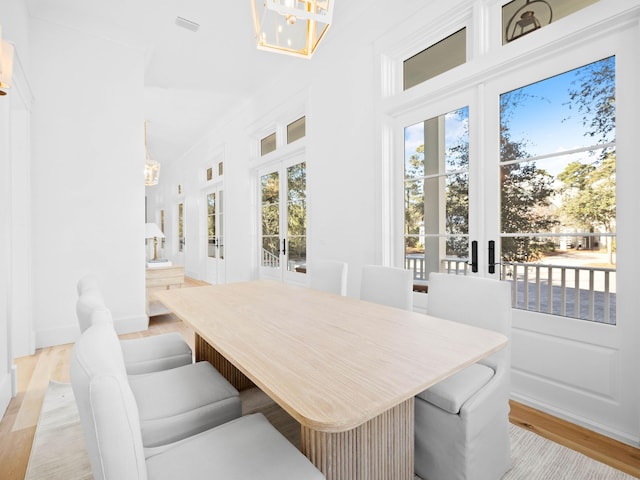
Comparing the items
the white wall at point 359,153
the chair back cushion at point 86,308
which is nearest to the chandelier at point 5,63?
the chair back cushion at point 86,308

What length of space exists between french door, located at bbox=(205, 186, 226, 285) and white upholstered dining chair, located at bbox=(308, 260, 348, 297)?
385cm

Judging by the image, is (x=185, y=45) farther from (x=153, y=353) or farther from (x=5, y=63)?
(x=153, y=353)

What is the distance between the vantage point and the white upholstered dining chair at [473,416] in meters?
1.29

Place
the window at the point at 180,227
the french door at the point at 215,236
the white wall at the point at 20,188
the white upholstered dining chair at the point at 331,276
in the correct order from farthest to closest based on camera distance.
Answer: the window at the point at 180,227 < the french door at the point at 215,236 < the white wall at the point at 20,188 < the white upholstered dining chair at the point at 331,276

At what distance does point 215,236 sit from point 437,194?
523 cm

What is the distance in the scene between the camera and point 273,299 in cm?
200

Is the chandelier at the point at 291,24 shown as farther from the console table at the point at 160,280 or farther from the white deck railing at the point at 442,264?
the console table at the point at 160,280

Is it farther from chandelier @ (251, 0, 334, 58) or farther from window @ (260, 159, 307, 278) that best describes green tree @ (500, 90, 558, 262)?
window @ (260, 159, 307, 278)

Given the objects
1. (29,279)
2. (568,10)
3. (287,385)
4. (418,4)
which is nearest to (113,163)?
(29,279)

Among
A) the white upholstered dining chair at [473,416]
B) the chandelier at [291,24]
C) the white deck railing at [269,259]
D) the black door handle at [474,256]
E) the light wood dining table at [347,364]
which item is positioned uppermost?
the chandelier at [291,24]

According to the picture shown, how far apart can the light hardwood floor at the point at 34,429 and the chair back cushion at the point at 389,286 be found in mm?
938

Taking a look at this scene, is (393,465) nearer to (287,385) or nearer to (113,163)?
(287,385)

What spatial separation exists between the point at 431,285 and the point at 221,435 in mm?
1317

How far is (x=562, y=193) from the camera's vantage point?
6.61ft
